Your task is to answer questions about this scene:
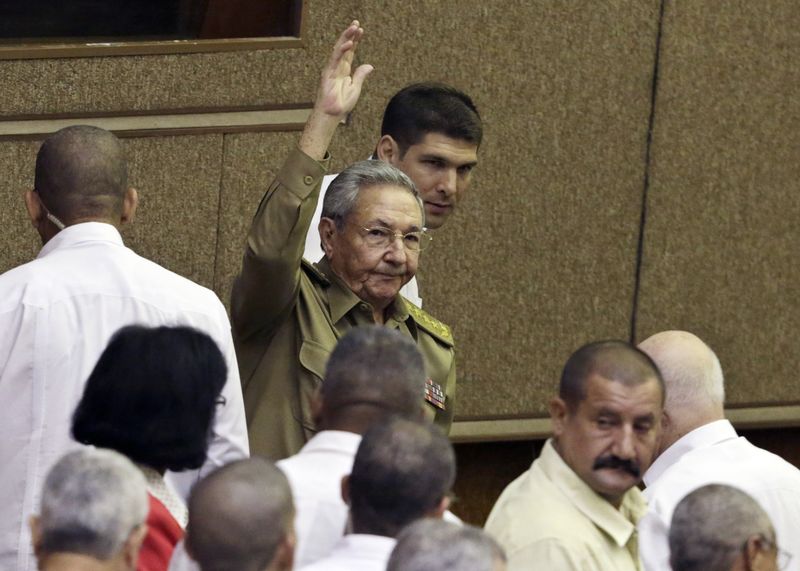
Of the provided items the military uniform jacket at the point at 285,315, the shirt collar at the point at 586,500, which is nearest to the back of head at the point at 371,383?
the shirt collar at the point at 586,500

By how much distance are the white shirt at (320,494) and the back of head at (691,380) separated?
1.26 metres

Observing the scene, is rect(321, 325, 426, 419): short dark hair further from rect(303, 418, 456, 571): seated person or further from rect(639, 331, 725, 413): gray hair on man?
rect(639, 331, 725, 413): gray hair on man

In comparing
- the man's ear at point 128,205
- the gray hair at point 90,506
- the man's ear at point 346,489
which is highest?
the man's ear at point 128,205

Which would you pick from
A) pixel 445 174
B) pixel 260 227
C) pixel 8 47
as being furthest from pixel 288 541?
pixel 8 47

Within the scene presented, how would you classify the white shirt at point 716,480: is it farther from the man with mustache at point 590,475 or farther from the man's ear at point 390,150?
the man's ear at point 390,150

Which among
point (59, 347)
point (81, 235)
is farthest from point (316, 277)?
point (59, 347)

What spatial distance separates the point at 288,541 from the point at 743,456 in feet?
5.30

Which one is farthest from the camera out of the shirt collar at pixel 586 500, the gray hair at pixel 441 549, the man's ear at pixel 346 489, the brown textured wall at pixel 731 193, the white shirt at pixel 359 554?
the brown textured wall at pixel 731 193

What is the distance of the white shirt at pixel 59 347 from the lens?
10.5 ft

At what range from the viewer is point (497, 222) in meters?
5.21

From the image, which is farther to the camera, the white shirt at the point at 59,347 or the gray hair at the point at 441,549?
the white shirt at the point at 59,347

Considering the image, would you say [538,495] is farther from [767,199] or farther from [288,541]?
[767,199]

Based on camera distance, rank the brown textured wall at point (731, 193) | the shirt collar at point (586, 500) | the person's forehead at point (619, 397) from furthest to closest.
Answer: the brown textured wall at point (731, 193)
the person's forehead at point (619, 397)
the shirt collar at point (586, 500)

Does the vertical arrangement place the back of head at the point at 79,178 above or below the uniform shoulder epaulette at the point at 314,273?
above
